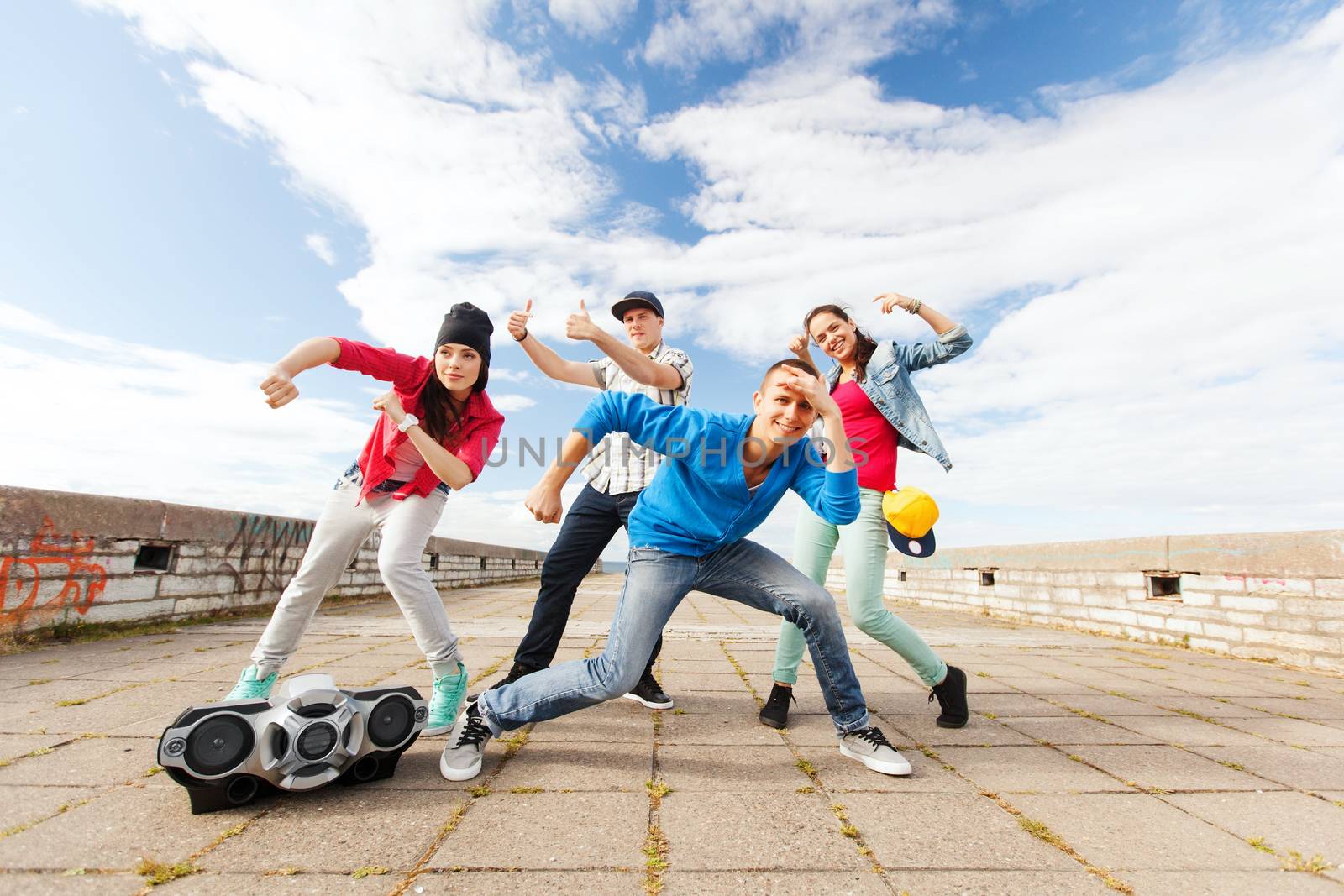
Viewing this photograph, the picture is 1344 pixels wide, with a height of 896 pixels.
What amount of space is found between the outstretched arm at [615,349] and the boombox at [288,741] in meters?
1.52

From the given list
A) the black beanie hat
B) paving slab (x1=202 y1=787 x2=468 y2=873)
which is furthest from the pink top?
paving slab (x1=202 y1=787 x2=468 y2=873)

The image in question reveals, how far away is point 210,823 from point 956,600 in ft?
35.2

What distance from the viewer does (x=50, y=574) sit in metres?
4.98

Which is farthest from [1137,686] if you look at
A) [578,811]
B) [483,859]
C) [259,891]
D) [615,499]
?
[259,891]

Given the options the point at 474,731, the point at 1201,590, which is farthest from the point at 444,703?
the point at 1201,590

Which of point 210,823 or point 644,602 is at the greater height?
point 644,602

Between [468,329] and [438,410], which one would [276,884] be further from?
[468,329]

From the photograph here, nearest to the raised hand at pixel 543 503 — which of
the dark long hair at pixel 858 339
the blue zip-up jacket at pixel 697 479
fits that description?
the blue zip-up jacket at pixel 697 479

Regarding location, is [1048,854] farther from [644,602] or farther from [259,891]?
[259,891]

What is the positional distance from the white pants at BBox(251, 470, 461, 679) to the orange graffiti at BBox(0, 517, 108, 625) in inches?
142

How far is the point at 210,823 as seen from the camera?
1.87 metres

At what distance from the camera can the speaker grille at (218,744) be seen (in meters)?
1.89

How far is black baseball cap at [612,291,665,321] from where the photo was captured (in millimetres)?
3428

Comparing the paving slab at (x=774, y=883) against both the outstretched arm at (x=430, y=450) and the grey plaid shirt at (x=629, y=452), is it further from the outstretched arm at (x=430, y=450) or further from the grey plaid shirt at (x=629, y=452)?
the grey plaid shirt at (x=629, y=452)
